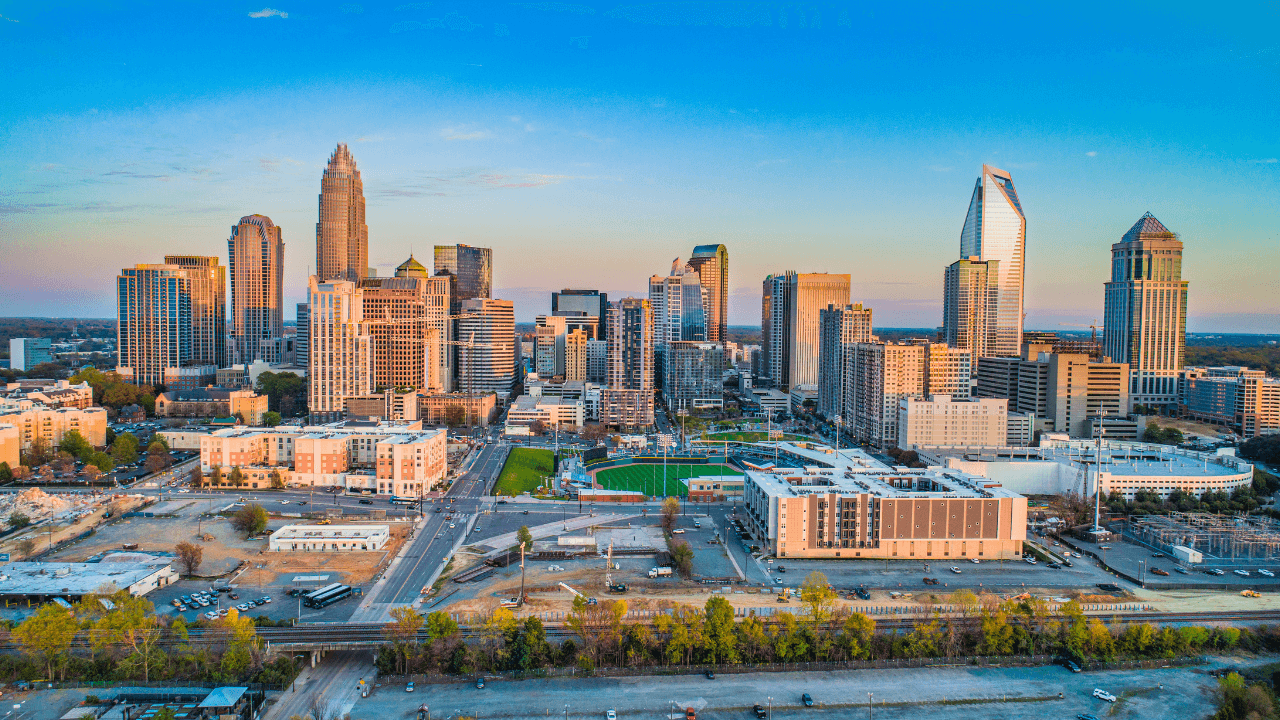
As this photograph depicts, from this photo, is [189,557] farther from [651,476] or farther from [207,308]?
[207,308]

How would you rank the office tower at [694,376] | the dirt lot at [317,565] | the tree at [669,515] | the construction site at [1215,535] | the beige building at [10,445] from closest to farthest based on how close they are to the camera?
the dirt lot at [317,565]
the construction site at [1215,535]
the tree at [669,515]
the beige building at [10,445]
the office tower at [694,376]

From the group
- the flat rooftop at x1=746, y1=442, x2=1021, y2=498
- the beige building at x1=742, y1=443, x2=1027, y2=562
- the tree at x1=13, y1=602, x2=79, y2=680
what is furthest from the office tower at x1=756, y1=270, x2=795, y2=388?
the tree at x1=13, y1=602, x2=79, y2=680

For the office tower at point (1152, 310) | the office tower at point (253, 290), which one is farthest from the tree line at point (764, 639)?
the office tower at point (253, 290)

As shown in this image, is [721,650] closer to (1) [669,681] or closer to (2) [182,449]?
(1) [669,681]

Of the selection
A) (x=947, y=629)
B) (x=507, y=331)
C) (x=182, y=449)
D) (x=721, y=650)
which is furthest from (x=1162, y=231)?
(x=182, y=449)

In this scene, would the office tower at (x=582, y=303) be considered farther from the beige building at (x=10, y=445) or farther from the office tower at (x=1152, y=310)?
the beige building at (x=10, y=445)

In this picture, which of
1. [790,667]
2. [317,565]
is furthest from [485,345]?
[790,667]
